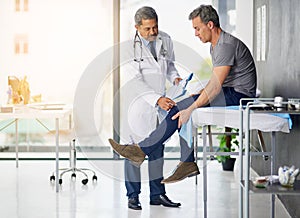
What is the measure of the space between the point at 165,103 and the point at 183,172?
1.59 feet

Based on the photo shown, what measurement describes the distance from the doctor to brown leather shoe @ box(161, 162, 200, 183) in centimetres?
26

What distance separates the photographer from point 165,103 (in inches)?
188

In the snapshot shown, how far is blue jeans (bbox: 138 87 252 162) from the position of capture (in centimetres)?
463

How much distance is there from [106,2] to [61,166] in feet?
5.70

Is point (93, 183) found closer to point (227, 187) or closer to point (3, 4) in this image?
point (227, 187)

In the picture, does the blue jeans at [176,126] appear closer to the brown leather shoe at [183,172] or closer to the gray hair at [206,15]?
the brown leather shoe at [183,172]

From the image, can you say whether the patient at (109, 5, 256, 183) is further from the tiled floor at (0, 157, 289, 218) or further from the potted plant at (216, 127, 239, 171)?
the potted plant at (216, 127, 239, 171)

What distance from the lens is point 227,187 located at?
5.88 metres

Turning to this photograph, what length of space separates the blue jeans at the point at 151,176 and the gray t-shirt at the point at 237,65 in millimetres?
720

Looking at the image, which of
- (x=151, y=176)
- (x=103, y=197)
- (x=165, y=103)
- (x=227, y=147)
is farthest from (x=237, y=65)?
(x=227, y=147)

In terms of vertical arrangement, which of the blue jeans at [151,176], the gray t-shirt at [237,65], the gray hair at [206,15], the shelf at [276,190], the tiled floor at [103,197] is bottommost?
the tiled floor at [103,197]

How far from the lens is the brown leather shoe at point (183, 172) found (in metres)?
4.80

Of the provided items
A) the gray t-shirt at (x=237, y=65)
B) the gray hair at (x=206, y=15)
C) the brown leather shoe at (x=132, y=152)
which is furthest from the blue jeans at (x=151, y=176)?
the gray hair at (x=206, y=15)

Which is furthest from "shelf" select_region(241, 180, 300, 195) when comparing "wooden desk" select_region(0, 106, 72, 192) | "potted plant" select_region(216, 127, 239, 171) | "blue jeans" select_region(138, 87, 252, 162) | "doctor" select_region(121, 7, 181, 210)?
"potted plant" select_region(216, 127, 239, 171)
